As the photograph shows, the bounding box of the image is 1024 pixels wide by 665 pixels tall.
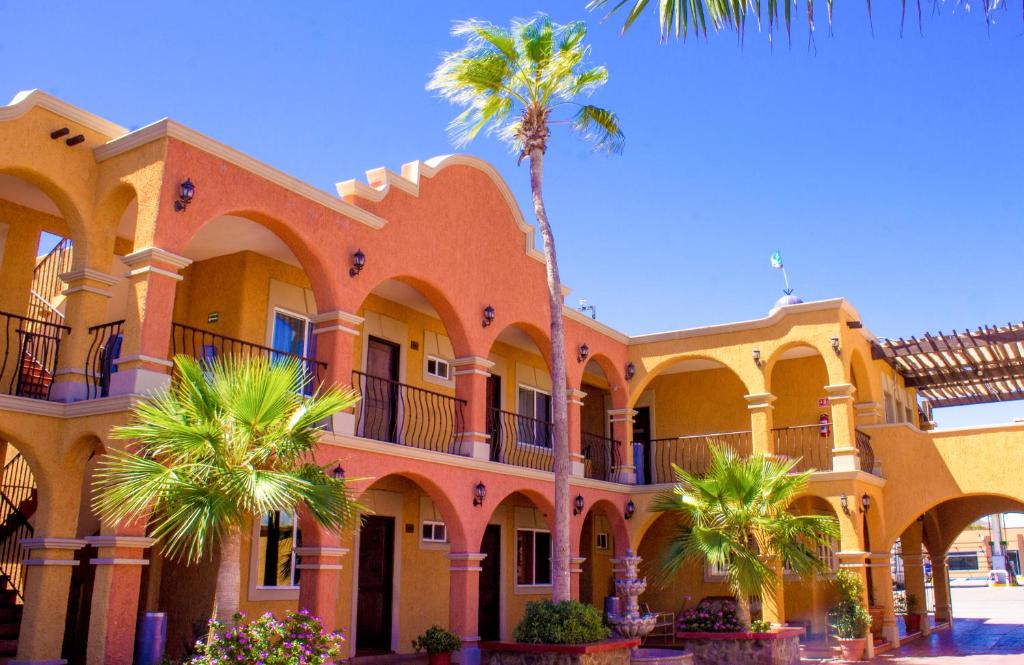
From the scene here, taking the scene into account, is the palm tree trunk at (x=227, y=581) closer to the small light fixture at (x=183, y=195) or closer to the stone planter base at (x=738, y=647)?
the small light fixture at (x=183, y=195)

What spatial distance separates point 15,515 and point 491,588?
974cm

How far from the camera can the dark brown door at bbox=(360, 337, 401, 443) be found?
16578 millimetres

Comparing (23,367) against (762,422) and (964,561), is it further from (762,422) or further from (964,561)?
(964,561)

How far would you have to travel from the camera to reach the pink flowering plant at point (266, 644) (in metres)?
8.69

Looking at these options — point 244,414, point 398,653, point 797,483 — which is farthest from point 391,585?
point 244,414

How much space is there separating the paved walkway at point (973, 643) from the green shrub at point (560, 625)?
6.58m

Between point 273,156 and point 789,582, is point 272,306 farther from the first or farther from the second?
point 789,582

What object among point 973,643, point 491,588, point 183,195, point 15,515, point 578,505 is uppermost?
point 183,195

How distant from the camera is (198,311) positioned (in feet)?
48.5

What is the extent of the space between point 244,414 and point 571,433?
10.4 metres

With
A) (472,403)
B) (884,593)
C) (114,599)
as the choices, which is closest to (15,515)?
(114,599)

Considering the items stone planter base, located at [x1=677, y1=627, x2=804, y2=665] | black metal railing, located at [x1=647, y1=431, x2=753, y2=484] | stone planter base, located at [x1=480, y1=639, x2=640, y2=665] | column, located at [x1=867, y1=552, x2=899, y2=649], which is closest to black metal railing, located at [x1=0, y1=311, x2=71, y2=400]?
stone planter base, located at [x1=480, y1=639, x2=640, y2=665]

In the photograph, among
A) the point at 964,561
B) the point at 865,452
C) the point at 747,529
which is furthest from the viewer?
the point at 964,561

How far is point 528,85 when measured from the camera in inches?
605
